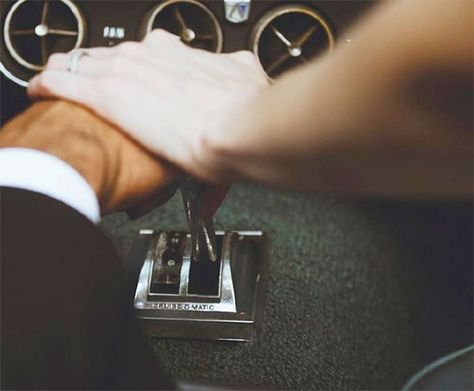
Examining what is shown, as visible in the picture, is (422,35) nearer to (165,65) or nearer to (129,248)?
(165,65)

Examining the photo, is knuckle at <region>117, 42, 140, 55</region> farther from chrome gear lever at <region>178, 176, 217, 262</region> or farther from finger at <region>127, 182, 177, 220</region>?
chrome gear lever at <region>178, 176, 217, 262</region>

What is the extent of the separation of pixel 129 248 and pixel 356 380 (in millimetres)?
458

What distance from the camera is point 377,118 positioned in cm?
36

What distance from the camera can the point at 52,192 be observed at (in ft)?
1.39

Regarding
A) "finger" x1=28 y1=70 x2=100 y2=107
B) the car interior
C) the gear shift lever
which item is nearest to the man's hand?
"finger" x1=28 y1=70 x2=100 y2=107

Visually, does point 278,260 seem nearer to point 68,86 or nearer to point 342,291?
point 342,291

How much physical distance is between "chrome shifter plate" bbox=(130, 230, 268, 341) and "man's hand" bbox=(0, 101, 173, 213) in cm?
57

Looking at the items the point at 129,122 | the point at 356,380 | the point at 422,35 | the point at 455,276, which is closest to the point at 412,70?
the point at 422,35

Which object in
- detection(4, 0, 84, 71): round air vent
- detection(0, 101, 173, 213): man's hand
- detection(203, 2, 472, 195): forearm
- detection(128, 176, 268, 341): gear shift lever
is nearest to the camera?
detection(203, 2, 472, 195): forearm

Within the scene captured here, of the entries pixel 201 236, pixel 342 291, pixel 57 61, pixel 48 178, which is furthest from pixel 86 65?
pixel 342 291

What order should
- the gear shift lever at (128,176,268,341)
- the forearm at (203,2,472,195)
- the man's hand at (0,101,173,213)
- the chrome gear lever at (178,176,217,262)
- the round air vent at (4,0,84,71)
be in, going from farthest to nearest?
the gear shift lever at (128,176,268,341) → the chrome gear lever at (178,176,217,262) → the round air vent at (4,0,84,71) → the man's hand at (0,101,173,213) → the forearm at (203,2,472,195)

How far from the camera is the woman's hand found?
0.46 meters

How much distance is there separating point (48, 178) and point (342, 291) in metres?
0.83

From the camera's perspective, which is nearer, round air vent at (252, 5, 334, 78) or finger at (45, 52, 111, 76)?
finger at (45, 52, 111, 76)
